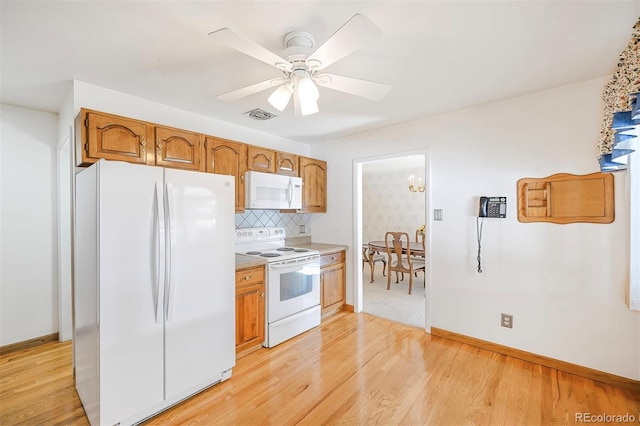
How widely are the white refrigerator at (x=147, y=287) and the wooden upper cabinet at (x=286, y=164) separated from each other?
1190 mm

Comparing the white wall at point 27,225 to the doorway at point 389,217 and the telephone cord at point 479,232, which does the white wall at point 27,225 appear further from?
the telephone cord at point 479,232

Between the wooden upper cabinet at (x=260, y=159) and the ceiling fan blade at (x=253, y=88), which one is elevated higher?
the ceiling fan blade at (x=253, y=88)

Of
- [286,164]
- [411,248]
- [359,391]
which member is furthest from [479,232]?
[286,164]

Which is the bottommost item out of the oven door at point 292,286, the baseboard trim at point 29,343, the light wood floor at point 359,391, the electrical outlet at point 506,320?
the light wood floor at point 359,391

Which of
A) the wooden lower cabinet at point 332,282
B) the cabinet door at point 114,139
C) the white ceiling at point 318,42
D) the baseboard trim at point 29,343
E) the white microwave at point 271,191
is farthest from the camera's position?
the wooden lower cabinet at point 332,282

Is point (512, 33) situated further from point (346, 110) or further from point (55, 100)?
point (55, 100)

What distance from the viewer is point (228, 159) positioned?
2.87 m

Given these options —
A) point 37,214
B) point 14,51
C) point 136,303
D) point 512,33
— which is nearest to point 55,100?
point 14,51

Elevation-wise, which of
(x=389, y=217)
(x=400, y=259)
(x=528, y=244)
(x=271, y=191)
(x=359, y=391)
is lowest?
(x=359, y=391)

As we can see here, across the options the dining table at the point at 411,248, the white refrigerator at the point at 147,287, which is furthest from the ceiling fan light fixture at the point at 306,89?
the dining table at the point at 411,248

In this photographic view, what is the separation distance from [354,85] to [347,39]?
0.47 m

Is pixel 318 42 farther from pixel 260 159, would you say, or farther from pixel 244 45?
pixel 260 159

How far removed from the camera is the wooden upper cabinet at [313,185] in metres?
3.70

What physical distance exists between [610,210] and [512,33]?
1.61m
